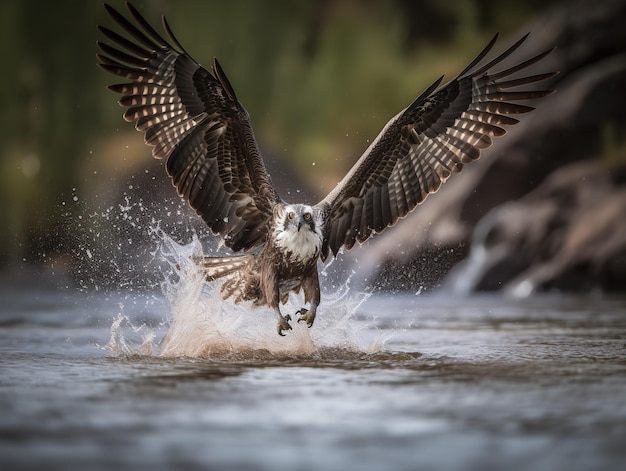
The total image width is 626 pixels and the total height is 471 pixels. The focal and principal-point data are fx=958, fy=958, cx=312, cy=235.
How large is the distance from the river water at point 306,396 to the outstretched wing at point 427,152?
77 cm

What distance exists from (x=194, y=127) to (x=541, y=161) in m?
11.6

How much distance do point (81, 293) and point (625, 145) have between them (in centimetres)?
970

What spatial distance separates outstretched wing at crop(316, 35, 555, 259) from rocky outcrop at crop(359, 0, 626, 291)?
317 inches

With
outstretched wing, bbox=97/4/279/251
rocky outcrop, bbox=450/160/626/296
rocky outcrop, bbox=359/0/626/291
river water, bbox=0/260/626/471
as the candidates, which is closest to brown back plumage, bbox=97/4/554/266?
outstretched wing, bbox=97/4/279/251

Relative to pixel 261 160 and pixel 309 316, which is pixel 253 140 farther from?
pixel 309 316

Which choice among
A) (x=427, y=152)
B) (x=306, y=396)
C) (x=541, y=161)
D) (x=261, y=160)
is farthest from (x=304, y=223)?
(x=541, y=161)

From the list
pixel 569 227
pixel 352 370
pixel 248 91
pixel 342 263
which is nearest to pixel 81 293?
pixel 342 263

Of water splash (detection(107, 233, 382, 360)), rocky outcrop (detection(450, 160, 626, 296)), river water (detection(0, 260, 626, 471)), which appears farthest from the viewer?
rocky outcrop (detection(450, 160, 626, 296))

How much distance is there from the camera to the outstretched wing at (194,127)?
614 cm

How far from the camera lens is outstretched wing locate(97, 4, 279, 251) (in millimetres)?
6137

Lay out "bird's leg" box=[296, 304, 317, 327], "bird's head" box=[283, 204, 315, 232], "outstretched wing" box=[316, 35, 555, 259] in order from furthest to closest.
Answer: "outstretched wing" box=[316, 35, 555, 259] < "bird's leg" box=[296, 304, 317, 327] < "bird's head" box=[283, 204, 315, 232]

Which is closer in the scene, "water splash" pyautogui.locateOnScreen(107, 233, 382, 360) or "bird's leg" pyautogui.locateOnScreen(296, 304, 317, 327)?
"water splash" pyautogui.locateOnScreen(107, 233, 382, 360)

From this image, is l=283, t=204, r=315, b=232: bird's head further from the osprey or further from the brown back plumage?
the brown back plumage

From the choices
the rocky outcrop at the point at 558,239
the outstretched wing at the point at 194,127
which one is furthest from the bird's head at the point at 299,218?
the rocky outcrop at the point at 558,239
